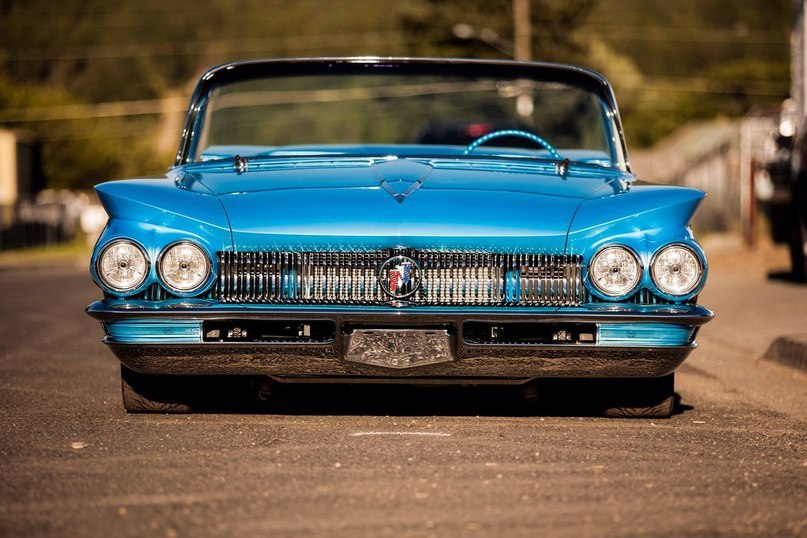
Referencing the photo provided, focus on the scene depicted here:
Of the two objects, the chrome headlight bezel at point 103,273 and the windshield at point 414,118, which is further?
the windshield at point 414,118

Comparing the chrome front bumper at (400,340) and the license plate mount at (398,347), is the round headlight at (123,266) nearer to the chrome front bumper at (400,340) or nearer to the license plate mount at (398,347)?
the chrome front bumper at (400,340)

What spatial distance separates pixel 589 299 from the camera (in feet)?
15.6

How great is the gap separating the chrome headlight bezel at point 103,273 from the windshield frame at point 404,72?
4.37 feet

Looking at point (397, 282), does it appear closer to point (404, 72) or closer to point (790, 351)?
point (404, 72)

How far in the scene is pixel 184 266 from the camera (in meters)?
4.73

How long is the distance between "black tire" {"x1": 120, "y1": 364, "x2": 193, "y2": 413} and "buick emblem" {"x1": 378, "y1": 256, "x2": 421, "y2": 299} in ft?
3.43

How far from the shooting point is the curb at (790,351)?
7383mm

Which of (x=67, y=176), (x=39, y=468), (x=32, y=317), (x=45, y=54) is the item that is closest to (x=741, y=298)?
(x=32, y=317)

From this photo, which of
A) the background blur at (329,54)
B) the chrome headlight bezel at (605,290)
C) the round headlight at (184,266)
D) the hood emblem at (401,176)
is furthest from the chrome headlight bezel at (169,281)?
the background blur at (329,54)

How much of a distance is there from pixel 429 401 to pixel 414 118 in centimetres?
6260

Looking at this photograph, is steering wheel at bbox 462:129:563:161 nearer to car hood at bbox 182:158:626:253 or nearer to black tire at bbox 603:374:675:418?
car hood at bbox 182:158:626:253

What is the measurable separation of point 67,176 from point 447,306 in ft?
270

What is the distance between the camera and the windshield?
20.7 feet

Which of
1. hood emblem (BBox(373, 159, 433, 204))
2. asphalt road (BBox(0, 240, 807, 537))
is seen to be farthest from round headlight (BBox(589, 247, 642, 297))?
hood emblem (BBox(373, 159, 433, 204))
